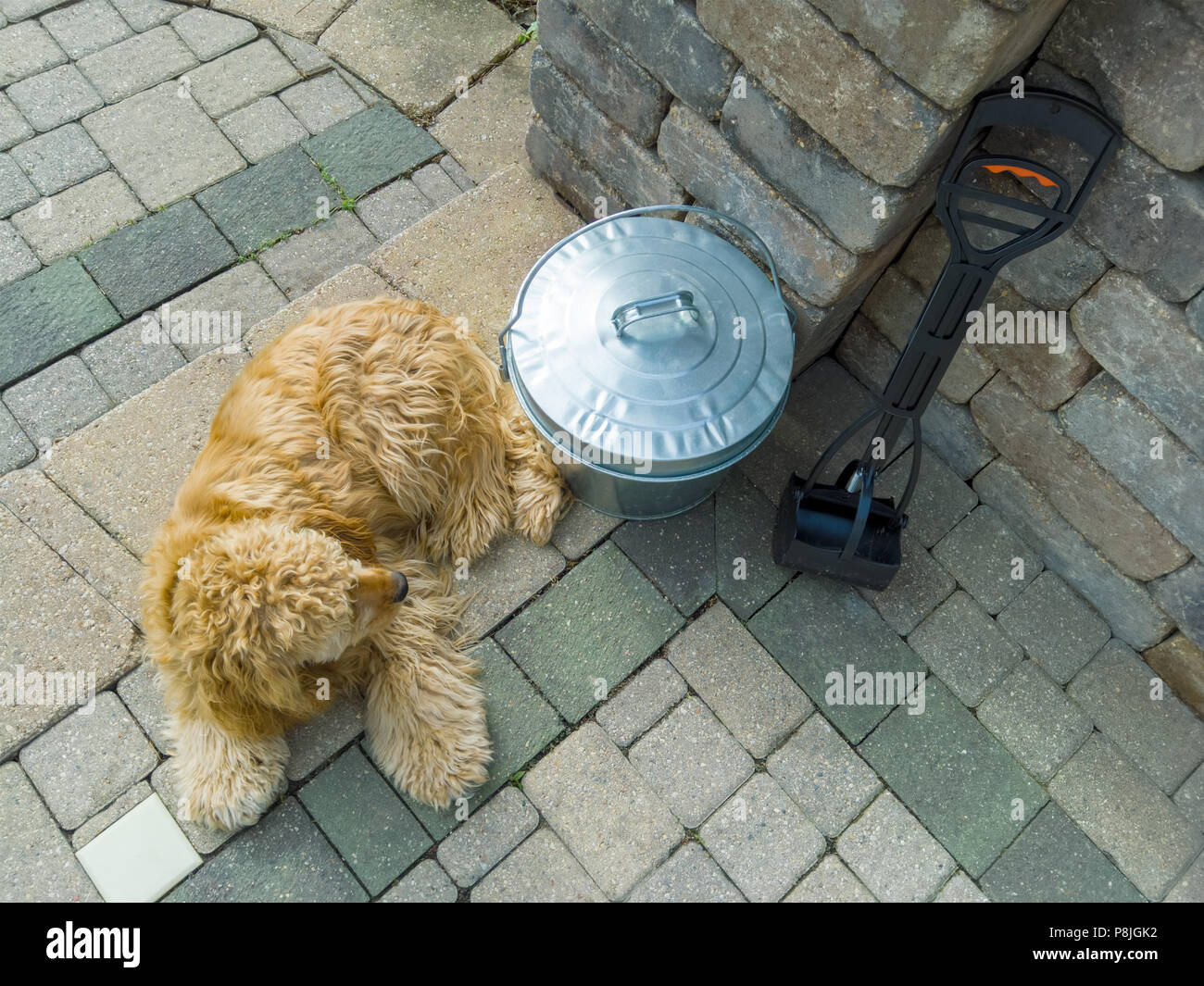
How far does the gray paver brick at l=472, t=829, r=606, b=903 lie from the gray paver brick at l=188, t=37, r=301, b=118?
379 centimetres

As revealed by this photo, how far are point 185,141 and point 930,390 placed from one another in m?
3.68

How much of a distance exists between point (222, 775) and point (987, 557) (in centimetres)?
305

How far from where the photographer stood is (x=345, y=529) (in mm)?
2908

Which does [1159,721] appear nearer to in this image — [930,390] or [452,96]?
[930,390]

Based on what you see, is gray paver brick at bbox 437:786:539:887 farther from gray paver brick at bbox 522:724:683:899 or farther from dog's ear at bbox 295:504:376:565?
dog's ear at bbox 295:504:376:565

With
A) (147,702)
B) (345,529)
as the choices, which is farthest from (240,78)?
Result: (147,702)

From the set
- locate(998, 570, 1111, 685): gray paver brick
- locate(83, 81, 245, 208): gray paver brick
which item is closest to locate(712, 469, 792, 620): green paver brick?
locate(998, 570, 1111, 685): gray paver brick

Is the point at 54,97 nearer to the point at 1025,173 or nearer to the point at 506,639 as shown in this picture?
the point at 506,639

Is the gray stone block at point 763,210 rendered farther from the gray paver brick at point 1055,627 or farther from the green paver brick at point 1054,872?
the green paver brick at point 1054,872

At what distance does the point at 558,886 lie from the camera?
3.06 metres

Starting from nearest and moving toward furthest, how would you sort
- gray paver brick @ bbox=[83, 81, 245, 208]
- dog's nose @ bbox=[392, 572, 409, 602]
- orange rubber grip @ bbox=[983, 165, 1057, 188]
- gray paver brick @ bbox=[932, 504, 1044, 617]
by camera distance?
1. orange rubber grip @ bbox=[983, 165, 1057, 188]
2. dog's nose @ bbox=[392, 572, 409, 602]
3. gray paver brick @ bbox=[932, 504, 1044, 617]
4. gray paver brick @ bbox=[83, 81, 245, 208]

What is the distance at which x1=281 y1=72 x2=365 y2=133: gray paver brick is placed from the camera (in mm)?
4426

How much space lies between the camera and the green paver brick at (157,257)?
13.0ft

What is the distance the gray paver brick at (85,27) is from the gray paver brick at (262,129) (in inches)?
31.8
